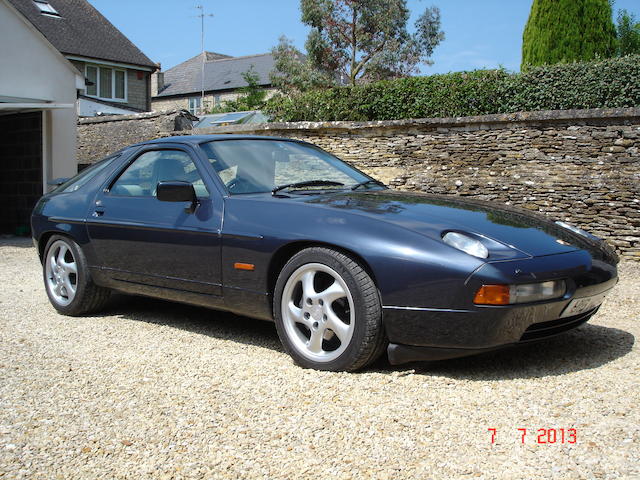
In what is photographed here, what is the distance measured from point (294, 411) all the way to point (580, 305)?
167 cm

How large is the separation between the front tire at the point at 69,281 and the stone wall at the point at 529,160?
609 cm

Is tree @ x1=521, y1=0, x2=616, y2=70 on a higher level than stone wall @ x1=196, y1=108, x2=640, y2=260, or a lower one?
higher

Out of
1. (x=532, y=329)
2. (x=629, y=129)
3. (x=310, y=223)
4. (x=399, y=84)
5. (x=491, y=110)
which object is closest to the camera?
(x=532, y=329)

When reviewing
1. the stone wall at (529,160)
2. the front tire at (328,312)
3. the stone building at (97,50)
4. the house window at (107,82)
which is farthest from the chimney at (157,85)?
the front tire at (328,312)

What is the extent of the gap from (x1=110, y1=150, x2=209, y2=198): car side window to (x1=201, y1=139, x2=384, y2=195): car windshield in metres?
0.17

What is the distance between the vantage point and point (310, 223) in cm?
389

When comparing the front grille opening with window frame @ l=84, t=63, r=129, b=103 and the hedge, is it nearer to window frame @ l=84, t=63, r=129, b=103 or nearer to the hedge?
the hedge

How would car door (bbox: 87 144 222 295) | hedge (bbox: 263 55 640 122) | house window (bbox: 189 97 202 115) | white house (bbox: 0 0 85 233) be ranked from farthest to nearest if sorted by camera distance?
house window (bbox: 189 97 202 115)
white house (bbox: 0 0 85 233)
hedge (bbox: 263 55 640 122)
car door (bbox: 87 144 222 295)

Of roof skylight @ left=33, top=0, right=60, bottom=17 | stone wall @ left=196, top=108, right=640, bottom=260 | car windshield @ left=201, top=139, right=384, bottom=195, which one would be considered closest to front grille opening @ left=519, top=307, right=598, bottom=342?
car windshield @ left=201, top=139, right=384, bottom=195

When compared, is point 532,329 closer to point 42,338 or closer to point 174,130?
point 42,338

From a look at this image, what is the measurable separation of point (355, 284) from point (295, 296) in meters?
0.49

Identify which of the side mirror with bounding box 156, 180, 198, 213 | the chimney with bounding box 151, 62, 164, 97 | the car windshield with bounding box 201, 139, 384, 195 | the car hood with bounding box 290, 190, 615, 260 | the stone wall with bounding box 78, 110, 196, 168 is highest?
the chimney with bounding box 151, 62, 164, 97

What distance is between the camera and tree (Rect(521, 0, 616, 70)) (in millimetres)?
16250

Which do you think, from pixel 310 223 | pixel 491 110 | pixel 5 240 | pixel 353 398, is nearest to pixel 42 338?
pixel 310 223
